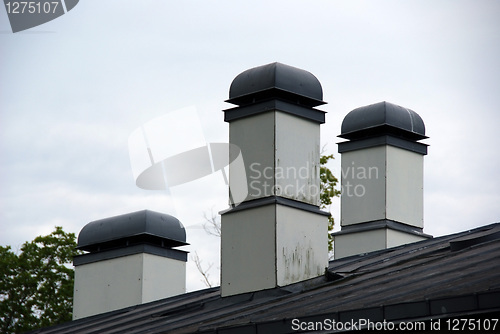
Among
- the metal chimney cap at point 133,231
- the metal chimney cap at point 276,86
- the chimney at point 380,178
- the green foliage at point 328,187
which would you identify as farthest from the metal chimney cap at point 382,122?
the green foliage at point 328,187

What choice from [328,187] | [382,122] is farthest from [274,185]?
[328,187]

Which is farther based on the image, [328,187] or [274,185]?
[328,187]

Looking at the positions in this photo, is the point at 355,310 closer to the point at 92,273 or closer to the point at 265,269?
the point at 265,269

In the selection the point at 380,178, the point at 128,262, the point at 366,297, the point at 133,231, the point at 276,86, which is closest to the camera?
the point at 366,297

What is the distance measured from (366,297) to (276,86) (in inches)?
166

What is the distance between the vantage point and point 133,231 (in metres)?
16.8

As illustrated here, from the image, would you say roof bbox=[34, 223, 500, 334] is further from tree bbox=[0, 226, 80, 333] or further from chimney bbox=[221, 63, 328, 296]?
tree bbox=[0, 226, 80, 333]

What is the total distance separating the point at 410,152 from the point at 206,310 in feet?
16.5

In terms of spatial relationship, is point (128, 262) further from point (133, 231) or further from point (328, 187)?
point (328, 187)

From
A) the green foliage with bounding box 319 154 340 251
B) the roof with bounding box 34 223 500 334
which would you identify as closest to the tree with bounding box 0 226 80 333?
the green foliage with bounding box 319 154 340 251

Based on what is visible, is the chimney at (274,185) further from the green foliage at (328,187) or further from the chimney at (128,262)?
the green foliage at (328,187)

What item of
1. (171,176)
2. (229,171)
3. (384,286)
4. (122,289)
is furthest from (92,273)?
(384,286)

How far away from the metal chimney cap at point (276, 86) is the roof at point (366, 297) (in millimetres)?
2216

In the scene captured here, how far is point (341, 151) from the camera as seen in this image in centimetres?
1578
